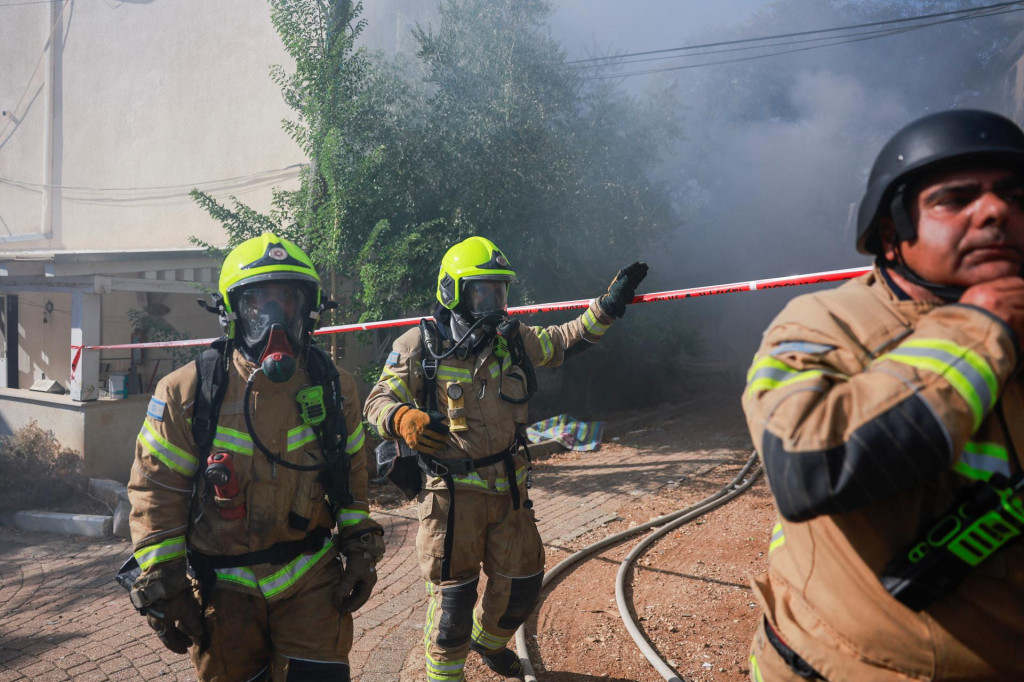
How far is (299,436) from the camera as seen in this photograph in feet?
9.48

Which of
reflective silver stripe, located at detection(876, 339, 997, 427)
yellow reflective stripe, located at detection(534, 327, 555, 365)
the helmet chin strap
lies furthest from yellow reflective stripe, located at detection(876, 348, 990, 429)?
yellow reflective stripe, located at detection(534, 327, 555, 365)

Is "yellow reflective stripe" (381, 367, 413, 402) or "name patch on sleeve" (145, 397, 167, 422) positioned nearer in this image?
"name patch on sleeve" (145, 397, 167, 422)

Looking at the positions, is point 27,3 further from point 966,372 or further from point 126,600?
point 966,372

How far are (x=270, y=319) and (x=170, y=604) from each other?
1.09 meters

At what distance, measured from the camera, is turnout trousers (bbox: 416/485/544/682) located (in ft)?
11.8

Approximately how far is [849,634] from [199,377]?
2.34 metres

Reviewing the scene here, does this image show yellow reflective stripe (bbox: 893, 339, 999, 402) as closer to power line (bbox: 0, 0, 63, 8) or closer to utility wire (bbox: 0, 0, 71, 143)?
utility wire (bbox: 0, 0, 71, 143)

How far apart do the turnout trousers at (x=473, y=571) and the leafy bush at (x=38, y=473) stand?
25.7ft

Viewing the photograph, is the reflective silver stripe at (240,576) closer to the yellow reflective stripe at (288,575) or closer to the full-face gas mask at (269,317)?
the yellow reflective stripe at (288,575)

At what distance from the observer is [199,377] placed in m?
2.78

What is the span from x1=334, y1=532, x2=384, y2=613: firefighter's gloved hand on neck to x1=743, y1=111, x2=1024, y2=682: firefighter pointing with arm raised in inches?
69.2

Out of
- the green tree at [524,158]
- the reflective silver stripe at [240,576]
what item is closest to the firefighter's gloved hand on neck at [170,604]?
the reflective silver stripe at [240,576]

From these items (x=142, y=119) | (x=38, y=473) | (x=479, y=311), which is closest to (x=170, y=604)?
(x=479, y=311)

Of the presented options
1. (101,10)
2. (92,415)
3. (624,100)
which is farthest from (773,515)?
(101,10)
